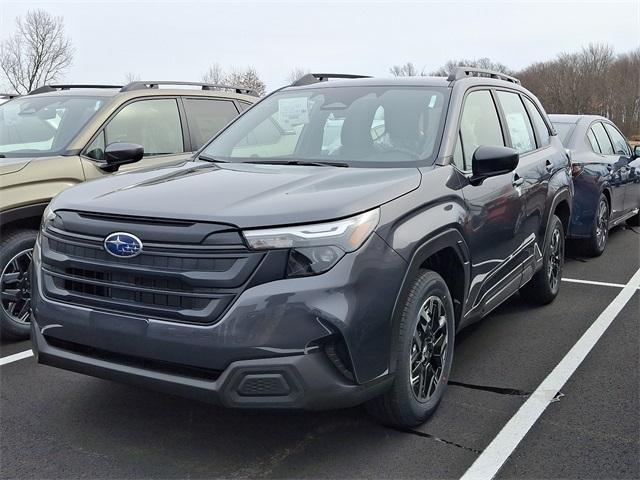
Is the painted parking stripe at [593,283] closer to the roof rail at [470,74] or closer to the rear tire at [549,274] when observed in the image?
the rear tire at [549,274]

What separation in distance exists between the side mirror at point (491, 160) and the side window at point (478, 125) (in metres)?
0.15

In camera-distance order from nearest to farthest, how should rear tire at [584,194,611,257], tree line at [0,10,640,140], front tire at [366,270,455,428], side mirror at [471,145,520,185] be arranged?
front tire at [366,270,455,428]
side mirror at [471,145,520,185]
rear tire at [584,194,611,257]
tree line at [0,10,640,140]

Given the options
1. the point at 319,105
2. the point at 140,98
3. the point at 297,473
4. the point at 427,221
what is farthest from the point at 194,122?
the point at 297,473

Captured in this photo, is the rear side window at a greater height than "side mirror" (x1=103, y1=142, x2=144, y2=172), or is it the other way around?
"side mirror" (x1=103, y1=142, x2=144, y2=172)

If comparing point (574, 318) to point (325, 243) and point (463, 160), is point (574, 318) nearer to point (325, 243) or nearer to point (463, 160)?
point (463, 160)

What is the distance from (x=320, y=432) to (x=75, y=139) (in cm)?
311

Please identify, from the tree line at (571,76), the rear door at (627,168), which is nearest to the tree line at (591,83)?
the tree line at (571,76)

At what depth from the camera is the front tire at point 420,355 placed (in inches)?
123

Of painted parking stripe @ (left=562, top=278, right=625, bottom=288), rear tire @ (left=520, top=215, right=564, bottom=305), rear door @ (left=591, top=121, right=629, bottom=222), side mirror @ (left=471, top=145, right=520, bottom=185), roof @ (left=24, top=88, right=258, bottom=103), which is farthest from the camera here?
rear door @ (left=591, top=121, right=629, bottom=222)

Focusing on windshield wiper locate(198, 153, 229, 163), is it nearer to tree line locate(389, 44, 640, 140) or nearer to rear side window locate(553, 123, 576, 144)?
rear side window locate(553, 123, 576, 144)

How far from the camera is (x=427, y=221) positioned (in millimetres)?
3309

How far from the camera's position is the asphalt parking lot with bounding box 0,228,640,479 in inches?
120

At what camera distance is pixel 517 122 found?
16.9 feet

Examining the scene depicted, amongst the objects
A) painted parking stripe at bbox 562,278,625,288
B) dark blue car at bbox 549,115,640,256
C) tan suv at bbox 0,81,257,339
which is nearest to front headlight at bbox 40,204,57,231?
tan suv at bbox 0,81,257,339
